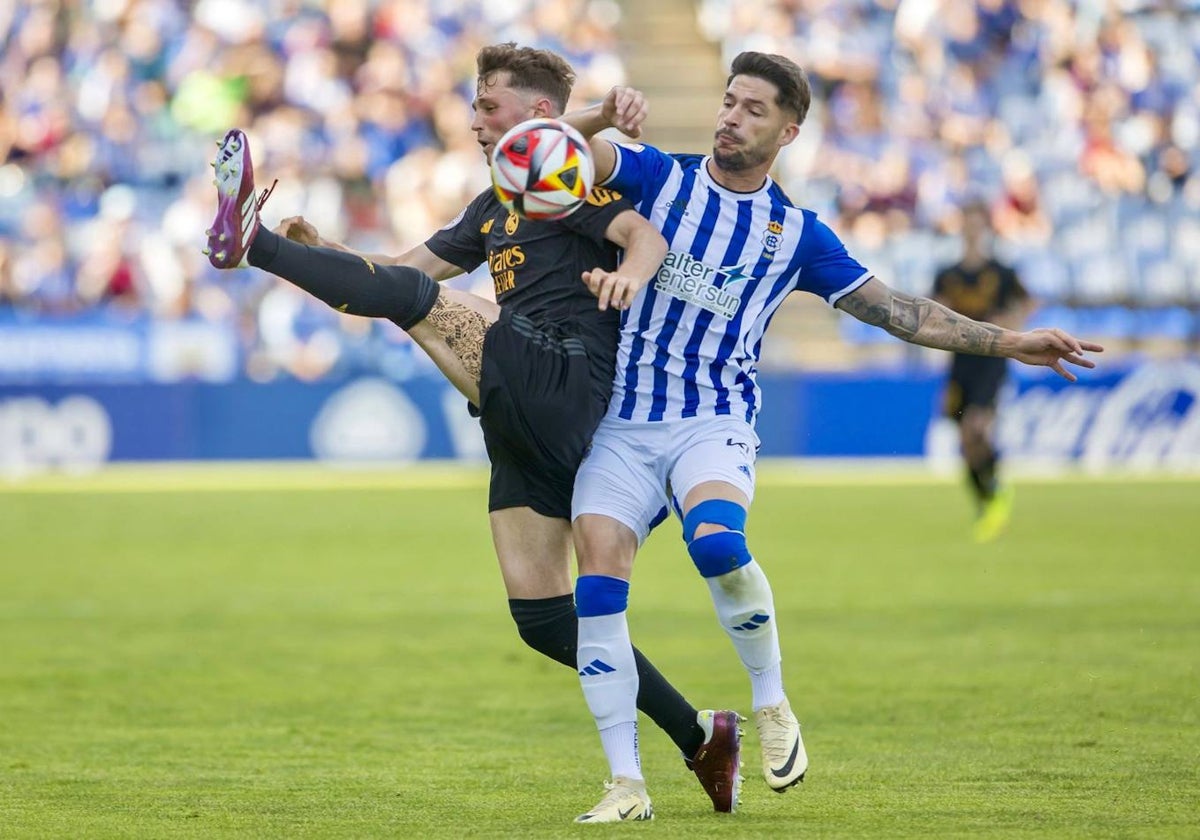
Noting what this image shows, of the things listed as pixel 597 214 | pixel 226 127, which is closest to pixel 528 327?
pixel 597 214

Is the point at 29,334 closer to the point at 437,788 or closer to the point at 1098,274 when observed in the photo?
the point at 1098,274

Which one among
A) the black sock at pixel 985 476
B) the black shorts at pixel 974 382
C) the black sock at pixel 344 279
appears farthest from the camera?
the black shorts at pixel 974 382

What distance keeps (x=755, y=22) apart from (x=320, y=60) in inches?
238

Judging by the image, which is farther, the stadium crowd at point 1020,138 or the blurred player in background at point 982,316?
the stadium crowd at point 1020,138

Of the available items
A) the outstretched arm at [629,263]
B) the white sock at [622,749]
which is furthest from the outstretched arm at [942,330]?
the white sock at [622,749]

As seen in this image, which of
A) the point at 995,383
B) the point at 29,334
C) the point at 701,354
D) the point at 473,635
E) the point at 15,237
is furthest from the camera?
the point at 15,237

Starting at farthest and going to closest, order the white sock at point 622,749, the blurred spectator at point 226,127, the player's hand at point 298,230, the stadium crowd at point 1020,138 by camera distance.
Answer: the stadium crowd at point 1020,138 → the blurred spectator at point 226,127 → the player's hand at point 298,230 → the white sock at point 622,749

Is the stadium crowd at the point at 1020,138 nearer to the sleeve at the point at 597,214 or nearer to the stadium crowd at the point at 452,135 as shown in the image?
the stadium crowd at the point at 452,135

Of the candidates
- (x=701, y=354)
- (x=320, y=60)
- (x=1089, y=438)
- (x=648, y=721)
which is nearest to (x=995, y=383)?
(x=1089, y=438)

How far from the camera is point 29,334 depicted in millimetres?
20781

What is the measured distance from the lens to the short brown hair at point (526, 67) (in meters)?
5.94

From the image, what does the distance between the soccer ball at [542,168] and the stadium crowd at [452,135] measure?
15.7m

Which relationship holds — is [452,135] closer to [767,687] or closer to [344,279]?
[344,279]

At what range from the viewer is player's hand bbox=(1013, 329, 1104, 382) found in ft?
18.9
